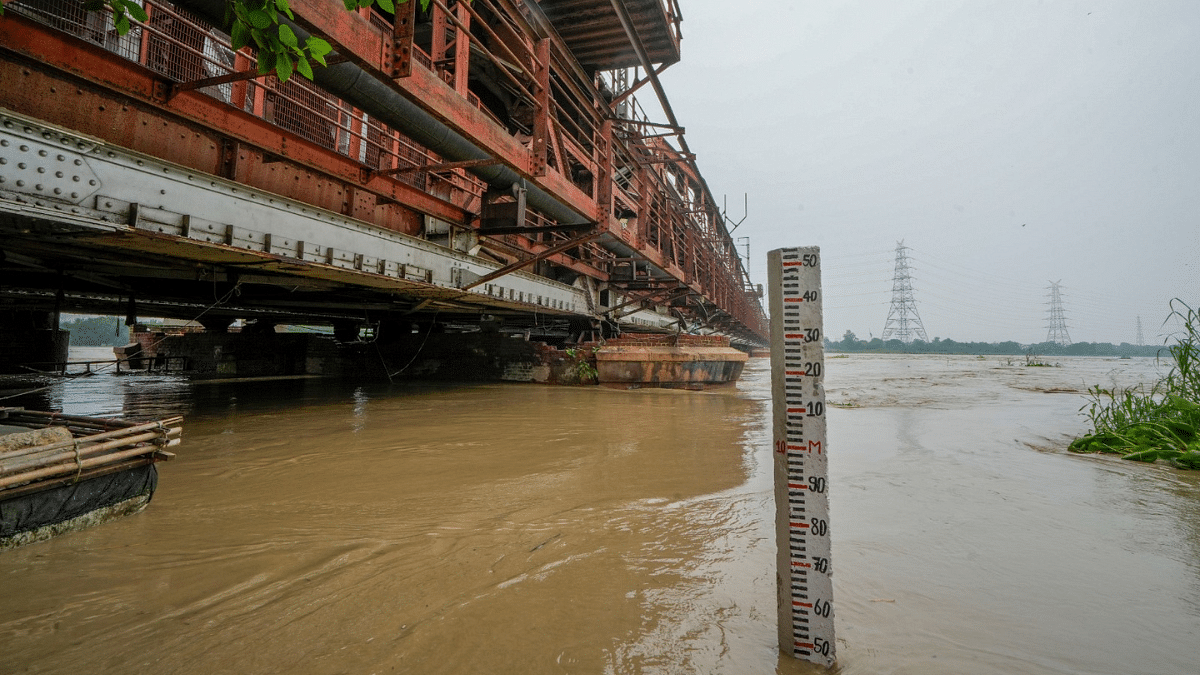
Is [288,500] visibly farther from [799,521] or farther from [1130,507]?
[1130,507]

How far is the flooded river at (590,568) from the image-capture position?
62.7 inches

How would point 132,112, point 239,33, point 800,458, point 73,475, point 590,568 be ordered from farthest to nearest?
1. point 132,112
2. point 73,475
3. point 590,568
4. point 239,33
5. point 800,458

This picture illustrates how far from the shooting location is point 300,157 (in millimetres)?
6359

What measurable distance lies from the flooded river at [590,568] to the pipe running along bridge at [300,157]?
7.72ft

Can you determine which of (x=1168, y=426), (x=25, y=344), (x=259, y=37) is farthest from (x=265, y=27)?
(x=25, y=344)

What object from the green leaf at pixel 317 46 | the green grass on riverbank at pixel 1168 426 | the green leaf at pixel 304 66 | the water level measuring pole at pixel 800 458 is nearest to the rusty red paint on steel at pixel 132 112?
the green leaf at pixel 304 66

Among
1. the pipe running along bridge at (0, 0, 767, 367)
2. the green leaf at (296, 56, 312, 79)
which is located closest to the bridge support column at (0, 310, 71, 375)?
the pipe running along bridge at (0, 0, 767, 367)

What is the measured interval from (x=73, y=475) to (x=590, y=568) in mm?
2552

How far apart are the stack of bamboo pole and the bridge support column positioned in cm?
1383

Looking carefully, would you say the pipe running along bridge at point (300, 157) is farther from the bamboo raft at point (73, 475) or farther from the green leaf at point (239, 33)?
the bamboo raft at point (73, 475)

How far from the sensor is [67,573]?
2.04m

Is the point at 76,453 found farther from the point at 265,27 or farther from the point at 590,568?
the point at 590,568

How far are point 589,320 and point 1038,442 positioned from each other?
1025cm

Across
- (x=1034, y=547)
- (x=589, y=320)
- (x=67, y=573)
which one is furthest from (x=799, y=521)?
(x=589, y=320)
